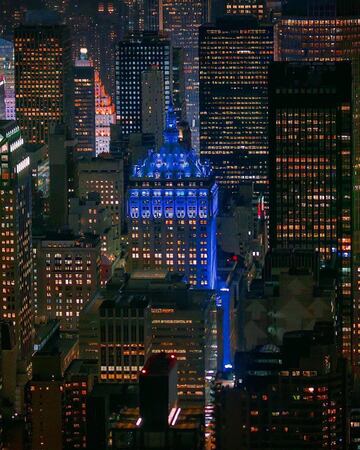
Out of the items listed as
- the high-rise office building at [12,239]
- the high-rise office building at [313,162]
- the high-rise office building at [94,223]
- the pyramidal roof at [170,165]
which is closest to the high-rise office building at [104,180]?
the high-rise office building at [94,223]

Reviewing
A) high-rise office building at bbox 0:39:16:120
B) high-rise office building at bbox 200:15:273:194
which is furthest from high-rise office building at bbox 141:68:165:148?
high-rise office building at bbox 0:39:16:120

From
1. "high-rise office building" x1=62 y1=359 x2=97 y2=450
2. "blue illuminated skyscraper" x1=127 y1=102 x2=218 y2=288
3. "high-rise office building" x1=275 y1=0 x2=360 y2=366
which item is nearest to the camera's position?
"high-rise office building" x1=62 y1=359 x2=97 y2=450

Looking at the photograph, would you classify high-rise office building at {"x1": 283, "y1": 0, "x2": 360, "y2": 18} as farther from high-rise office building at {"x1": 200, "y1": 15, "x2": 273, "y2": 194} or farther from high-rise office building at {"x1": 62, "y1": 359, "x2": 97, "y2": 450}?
high-rise office building at {"x1": 200, "y1": 15, "x2": 273, "y2": 194}

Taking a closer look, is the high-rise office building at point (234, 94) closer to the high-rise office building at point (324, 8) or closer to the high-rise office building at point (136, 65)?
the high-rise office building at point (136, 65)

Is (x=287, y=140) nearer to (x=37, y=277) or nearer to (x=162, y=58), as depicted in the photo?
(x=37, y=277)

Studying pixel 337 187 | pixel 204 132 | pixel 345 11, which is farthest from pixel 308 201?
pixel 204 132

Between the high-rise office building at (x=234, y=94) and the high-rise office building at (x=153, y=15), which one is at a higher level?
the high-rise office building at (x=153, y=15)

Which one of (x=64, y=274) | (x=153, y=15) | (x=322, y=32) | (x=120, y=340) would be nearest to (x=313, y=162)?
(x=322, y=32)
